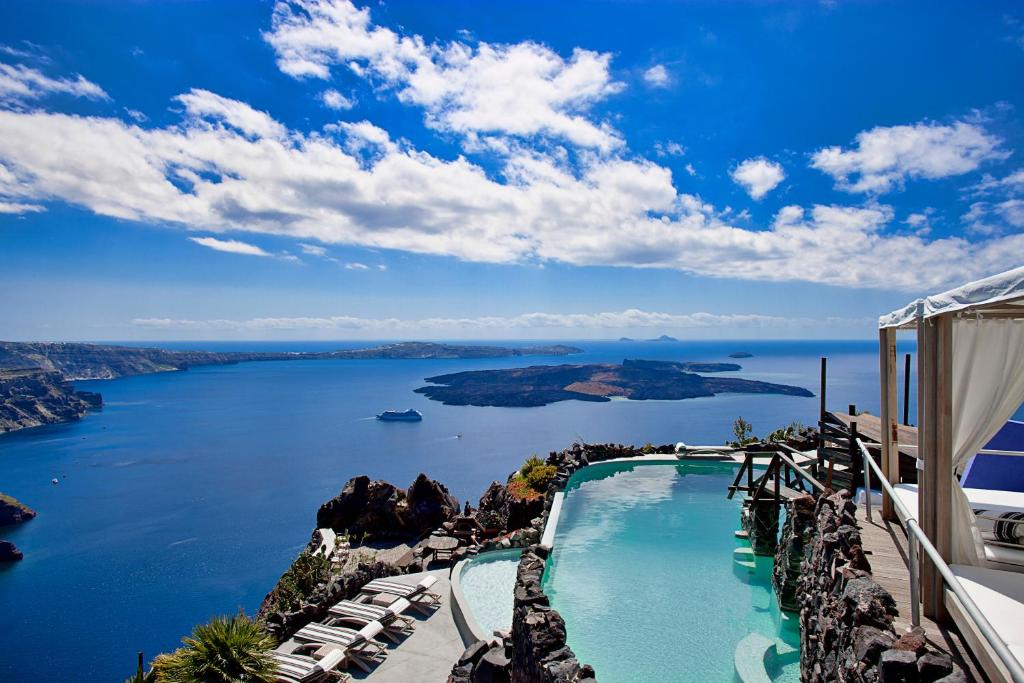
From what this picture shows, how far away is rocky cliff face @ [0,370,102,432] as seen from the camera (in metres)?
95.3

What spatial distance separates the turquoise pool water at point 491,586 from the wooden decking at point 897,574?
5978mm

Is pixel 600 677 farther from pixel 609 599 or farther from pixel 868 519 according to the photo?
pixel 868 519

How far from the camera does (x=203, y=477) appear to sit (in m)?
63.5

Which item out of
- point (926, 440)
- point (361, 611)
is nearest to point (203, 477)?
point (361, 611)

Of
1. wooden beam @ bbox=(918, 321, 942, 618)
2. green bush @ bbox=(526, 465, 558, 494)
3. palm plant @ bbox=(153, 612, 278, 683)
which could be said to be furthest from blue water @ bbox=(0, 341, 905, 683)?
wooden beam @ bbox=(918, 321, 942, 618)

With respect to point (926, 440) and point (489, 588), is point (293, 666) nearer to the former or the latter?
point (489, 588)

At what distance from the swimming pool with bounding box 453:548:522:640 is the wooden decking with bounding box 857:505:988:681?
5.93 metres

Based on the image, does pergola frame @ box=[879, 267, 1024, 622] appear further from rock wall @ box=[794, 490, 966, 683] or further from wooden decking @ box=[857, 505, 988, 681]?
rock wall @ box=[794, 490, 966, 683]

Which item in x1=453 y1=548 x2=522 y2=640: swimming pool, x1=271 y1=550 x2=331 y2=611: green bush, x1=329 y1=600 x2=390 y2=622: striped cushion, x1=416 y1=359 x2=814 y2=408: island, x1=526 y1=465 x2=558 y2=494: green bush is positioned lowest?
x1=416 y1=359 x2=814 y2=408: island

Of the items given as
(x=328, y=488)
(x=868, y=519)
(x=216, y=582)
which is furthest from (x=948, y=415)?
(x=328, y=488)

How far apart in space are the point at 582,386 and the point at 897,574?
121m

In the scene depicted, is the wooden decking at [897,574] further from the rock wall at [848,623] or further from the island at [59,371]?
the island at [59,371]

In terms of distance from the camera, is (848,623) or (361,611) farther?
(361,611)

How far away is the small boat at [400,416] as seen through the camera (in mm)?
91562
